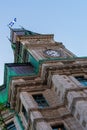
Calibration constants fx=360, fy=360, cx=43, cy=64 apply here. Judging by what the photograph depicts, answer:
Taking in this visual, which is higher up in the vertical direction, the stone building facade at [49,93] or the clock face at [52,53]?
the clock face at [52,53]

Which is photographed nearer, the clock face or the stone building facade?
the stone building facade

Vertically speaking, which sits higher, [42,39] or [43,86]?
[42,39]

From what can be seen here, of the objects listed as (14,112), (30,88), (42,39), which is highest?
(42,39)

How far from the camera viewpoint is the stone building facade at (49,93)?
3045 cm

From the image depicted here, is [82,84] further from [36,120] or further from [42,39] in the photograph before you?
[42,39]

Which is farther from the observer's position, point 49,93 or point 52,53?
point 52,53

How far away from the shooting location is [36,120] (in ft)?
99.1

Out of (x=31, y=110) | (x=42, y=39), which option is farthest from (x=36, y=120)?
(x=42, y=39)

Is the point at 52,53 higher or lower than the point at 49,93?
higher

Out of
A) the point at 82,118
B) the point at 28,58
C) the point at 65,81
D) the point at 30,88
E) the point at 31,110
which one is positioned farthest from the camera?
the point at 28,58

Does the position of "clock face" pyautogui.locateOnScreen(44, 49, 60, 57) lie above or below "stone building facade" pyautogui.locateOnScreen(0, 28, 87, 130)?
above

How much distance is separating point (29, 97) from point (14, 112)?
3964 millimetres

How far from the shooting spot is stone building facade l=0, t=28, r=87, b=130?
99.9 feet

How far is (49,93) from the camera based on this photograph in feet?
120
